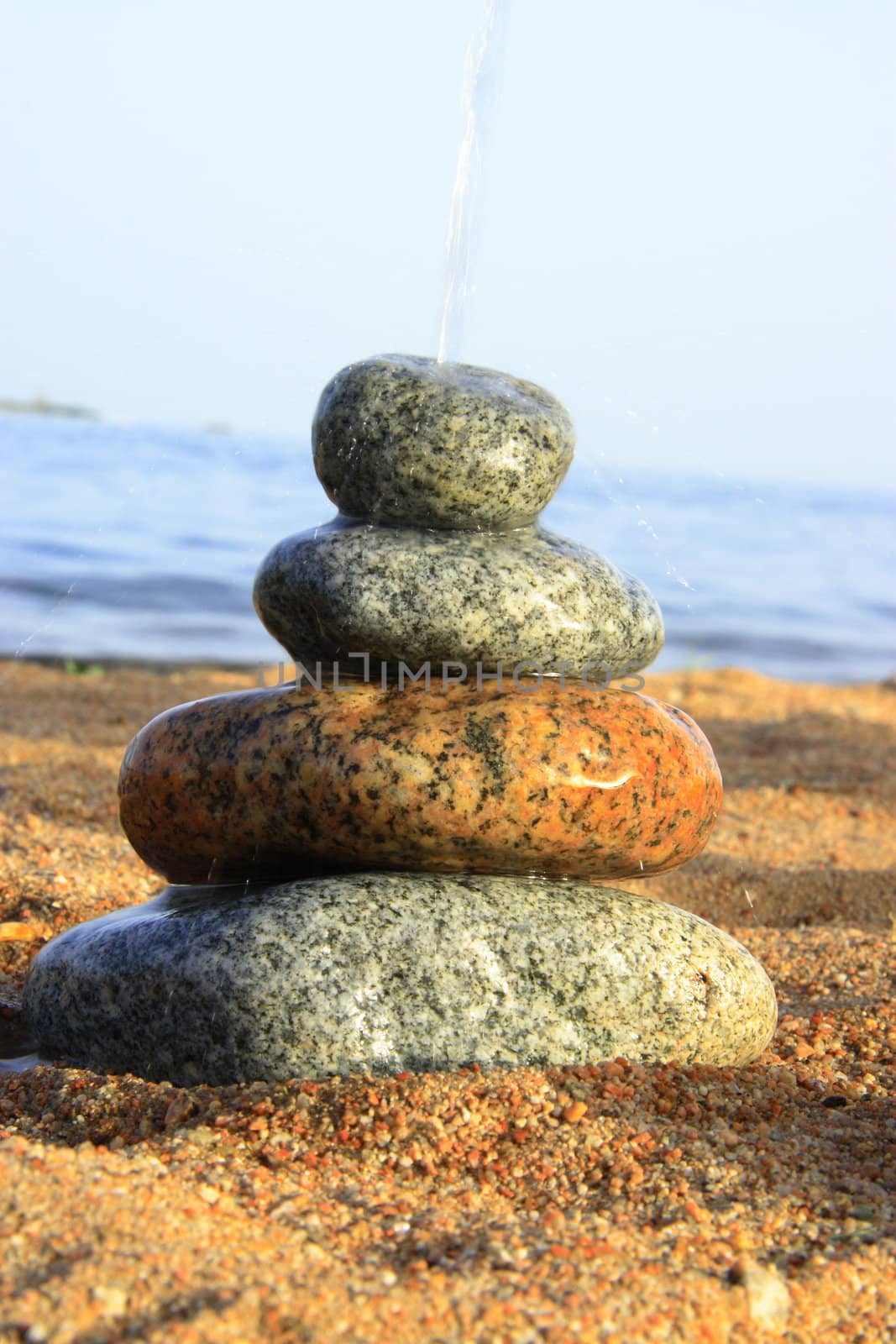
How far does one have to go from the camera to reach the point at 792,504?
45.8 meters

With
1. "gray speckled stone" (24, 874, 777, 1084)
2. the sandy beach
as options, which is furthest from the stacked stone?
the sandy beach

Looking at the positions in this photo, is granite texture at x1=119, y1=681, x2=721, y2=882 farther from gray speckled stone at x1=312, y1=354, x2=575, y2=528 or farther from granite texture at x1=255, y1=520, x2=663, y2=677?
gray speckled stone at x1=312, y1=354, x2=575, y2=528

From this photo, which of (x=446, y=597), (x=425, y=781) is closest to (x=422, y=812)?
(x=425, y=781)

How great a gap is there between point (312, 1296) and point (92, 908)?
2864 millimetres

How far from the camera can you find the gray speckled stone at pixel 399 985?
10.9 ft

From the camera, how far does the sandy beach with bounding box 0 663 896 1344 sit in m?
2.14

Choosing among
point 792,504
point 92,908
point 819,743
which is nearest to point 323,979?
point 92,908

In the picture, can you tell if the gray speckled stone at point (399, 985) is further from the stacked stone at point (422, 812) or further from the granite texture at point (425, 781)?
the granite texture at point (425, 781)

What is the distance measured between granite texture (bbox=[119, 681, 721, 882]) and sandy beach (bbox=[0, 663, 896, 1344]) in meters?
0.65

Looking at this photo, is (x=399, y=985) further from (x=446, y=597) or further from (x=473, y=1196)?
(x=446, y=597)

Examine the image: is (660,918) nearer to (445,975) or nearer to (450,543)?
(445,975)

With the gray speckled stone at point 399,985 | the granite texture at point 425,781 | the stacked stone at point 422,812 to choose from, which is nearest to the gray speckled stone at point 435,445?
the stacked stone at point 422,812

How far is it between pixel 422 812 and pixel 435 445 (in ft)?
3.54

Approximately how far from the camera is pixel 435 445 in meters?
3.77
